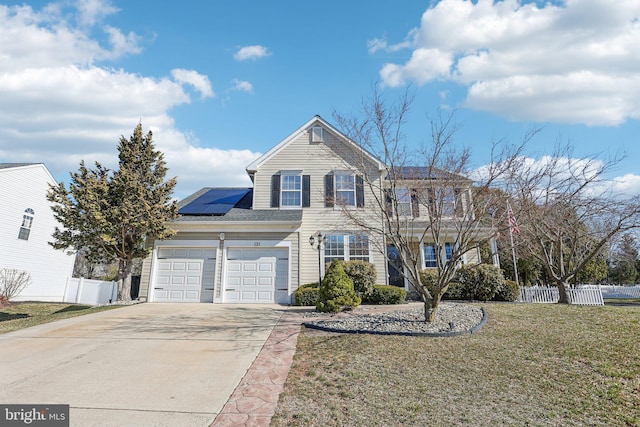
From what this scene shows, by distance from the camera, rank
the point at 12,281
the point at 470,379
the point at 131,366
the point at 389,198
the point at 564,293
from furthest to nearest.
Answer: the point at 12,281 → the point at 564,293 → the point at 389,198 → the point at 131,366 → the point at 470,379

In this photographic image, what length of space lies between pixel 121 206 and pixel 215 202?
175 inches

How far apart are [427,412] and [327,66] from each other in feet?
35.9

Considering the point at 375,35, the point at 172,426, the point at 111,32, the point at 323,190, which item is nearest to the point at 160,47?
the point at 111,32

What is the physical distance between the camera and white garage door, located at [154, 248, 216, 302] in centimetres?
1299

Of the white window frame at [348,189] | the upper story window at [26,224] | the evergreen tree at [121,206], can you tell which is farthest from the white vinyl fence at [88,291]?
the white window frame at [348,189]

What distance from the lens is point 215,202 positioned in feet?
50.3

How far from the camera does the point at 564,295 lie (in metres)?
12.7

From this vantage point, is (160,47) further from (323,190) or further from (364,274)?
(364,274)

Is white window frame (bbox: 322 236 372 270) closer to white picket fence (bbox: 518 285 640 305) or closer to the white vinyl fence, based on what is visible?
white picket fence (bbox: 518 285 640 305)

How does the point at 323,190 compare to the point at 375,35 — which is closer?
the point at 375,35

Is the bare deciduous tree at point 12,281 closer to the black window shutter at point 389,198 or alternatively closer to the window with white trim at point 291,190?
the window with white trim at point 291,190

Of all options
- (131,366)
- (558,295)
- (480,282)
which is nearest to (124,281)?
(131,366)

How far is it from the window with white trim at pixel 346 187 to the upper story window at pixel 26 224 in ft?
61.2

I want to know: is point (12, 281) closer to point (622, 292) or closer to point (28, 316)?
point (28, 316)
